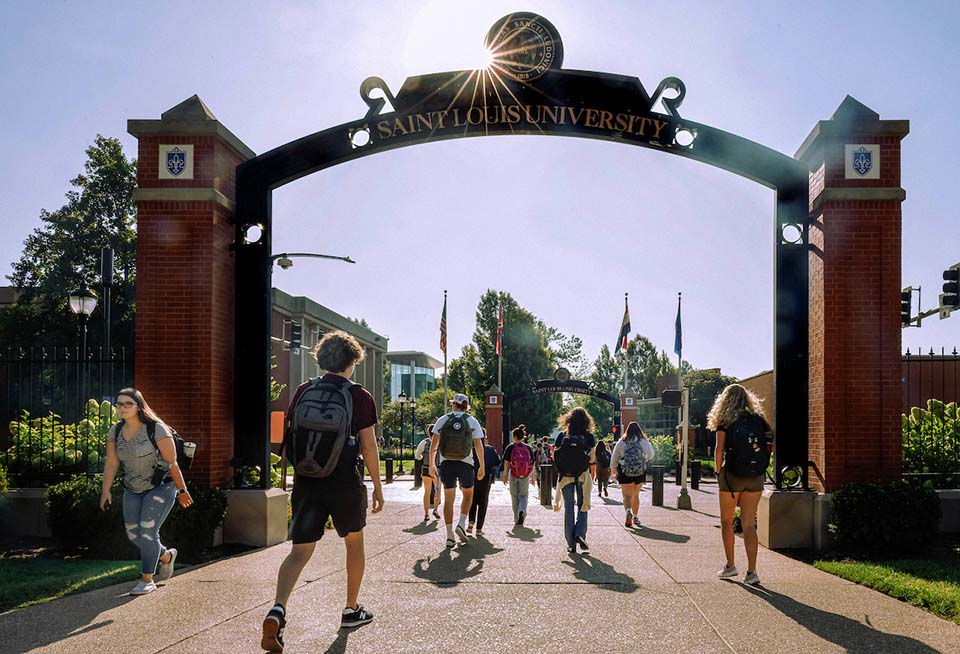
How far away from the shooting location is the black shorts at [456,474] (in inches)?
410

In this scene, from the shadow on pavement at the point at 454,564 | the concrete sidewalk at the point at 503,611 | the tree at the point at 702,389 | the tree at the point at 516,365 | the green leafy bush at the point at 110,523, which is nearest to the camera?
the concrete sidewalk at the point at 503,611

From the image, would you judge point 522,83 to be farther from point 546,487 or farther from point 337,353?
point 546,487

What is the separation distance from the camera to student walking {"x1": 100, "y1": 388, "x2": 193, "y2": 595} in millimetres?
7102

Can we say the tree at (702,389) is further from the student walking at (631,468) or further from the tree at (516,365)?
the student walking at (631,468)

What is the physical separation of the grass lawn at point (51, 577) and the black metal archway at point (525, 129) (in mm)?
3202

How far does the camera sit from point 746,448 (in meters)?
7.66

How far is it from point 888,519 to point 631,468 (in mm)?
4376

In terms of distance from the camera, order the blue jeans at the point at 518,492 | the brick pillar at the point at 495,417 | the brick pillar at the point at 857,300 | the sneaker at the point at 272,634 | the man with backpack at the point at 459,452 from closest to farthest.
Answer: the sneaker at the point at 272,634 → the brick pillar at the point at 857,300 → the man with backpack at the point at 459,452 → the blue jeans at the point at 518,492 → the brick pillar at the point at 495,417

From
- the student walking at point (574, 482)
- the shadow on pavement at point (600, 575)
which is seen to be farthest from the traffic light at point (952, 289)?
the shadow on pavement at point (600, 575)

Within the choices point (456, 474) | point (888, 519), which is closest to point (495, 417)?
point (456, 474)

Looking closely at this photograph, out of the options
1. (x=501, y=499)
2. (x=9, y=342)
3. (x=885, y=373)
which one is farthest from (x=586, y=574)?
(x=9, y=342)

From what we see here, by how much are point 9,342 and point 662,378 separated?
51715 millimetres

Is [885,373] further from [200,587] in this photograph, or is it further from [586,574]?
[200,587]

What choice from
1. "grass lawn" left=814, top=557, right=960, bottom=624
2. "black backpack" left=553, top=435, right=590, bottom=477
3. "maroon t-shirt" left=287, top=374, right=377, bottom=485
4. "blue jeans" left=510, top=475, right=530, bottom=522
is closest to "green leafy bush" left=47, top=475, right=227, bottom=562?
"black backpack" left=553, top=435, right=590, bottom=477
